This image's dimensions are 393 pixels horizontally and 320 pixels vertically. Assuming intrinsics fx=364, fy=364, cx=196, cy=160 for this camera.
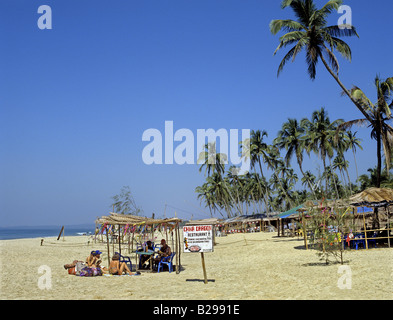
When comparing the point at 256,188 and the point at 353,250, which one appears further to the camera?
the point at 256,188

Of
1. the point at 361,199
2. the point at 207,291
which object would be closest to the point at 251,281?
the point at 207,291

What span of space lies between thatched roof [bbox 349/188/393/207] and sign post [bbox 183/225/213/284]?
32.9 ft

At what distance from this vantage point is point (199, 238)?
10219 mm

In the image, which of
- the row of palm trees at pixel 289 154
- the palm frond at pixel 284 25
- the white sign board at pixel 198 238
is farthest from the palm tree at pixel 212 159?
→ the white sign board at pixel 198 238

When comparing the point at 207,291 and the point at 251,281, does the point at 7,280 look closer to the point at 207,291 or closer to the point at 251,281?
the point at 207,291

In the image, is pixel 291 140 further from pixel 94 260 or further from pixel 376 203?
pixel 94 260

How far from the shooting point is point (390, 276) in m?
9.65

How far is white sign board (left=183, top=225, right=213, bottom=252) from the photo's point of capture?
10164 millimetres

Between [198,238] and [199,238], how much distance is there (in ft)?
0.10

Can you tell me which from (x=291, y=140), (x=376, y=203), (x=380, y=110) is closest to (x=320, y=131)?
(x=291, y=140)

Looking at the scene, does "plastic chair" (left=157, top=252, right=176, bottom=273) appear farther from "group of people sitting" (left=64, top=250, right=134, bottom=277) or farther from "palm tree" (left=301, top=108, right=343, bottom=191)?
"palm tree" (left=301, top=108, right=343, bottom=191)

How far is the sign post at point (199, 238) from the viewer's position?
10.2 metres

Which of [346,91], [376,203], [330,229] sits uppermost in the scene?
[346,91]
